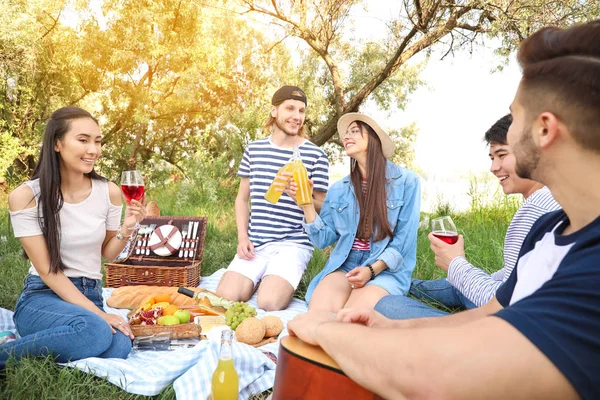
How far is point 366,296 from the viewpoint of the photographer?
147 inches

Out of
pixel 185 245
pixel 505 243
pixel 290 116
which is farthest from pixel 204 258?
pixel 505 243

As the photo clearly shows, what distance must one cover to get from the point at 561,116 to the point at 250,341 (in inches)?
112

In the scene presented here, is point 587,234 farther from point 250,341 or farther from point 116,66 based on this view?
point 116,66

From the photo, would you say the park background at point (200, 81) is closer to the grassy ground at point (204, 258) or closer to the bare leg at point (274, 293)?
the grassy ground at point (204, 258)

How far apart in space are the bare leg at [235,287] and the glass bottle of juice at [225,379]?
7.06 feet

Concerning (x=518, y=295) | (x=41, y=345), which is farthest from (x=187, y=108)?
(x=518, y=295)

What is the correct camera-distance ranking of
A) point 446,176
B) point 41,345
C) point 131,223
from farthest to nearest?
point 446,176, point 131,223, point 41,345

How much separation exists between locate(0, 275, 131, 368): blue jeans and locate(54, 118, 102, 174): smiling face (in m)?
0.74

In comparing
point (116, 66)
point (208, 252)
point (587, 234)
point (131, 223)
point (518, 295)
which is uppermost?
point (116, 66)

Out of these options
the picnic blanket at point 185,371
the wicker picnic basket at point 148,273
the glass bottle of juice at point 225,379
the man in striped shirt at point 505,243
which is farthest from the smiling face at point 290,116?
the glass bottle of juice at point 225,379

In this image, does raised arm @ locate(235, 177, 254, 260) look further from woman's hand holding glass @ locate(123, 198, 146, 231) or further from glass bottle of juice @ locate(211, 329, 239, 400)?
glass bottle of juice @ locate(211, 329, 239, 400)

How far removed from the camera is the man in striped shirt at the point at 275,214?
4723 mm

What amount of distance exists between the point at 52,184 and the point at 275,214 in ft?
7.05

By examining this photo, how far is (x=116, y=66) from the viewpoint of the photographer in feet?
42.9
